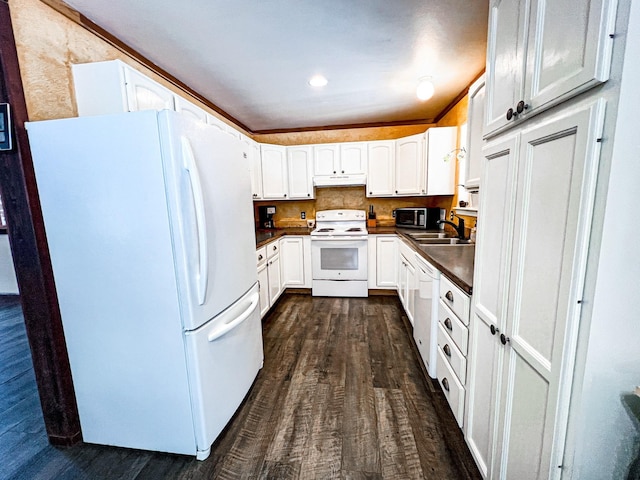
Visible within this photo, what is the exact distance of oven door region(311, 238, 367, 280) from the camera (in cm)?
346

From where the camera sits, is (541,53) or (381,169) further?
(381,169)

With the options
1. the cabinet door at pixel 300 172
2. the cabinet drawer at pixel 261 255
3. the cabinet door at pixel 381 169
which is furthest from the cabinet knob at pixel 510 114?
the cabinet door at pixel 300 172

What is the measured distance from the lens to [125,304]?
1.31m

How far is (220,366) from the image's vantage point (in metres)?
1.49

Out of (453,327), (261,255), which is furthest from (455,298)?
(261,255)

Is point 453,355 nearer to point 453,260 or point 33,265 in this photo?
point 453,260

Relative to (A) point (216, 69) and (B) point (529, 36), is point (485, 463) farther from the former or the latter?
(A) point (216, 69)

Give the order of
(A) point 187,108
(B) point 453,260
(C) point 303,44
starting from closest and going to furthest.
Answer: (B) point 453,260 → (C) point 303,44 → (A) point 187,108

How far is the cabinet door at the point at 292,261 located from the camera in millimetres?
3674

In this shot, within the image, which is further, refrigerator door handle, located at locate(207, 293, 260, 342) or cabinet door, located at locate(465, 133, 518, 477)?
refrigerator door handle, located at locate(207, 293, 260, 342)

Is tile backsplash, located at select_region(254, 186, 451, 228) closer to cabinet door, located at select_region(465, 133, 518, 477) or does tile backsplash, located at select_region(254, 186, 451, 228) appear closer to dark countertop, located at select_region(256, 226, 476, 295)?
dark countertop, located at select_region(256, 226, 476, 295)

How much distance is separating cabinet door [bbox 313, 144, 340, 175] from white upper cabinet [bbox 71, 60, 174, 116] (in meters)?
2.37

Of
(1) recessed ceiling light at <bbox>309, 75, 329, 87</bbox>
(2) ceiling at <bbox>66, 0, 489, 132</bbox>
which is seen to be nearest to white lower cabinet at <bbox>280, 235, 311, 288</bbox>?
(2) ceiling at <bbox>66, 0, 489, 132</bbox>

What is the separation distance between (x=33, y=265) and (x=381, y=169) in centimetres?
338
